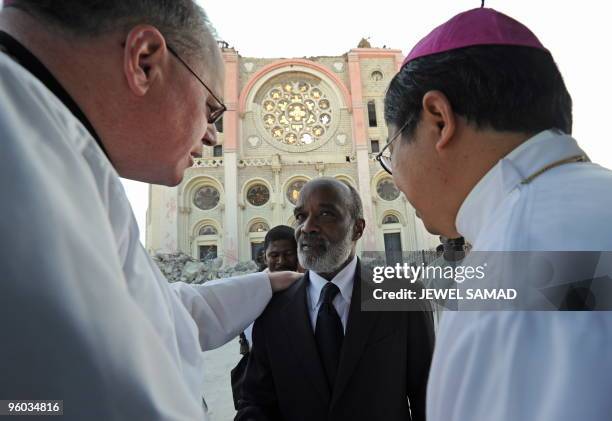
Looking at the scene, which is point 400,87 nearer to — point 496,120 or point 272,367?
point 496,120

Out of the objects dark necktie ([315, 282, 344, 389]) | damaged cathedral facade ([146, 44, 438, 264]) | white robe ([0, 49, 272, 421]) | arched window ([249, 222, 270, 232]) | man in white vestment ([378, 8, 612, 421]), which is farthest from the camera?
arched window ([249, 222, 270, 232])

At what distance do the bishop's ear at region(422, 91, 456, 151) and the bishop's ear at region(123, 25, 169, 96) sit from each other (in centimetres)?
69

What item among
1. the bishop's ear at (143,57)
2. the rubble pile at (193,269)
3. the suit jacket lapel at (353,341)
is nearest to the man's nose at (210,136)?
the bishop's ear at (143,57)

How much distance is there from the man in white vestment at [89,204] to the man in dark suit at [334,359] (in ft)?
2.89

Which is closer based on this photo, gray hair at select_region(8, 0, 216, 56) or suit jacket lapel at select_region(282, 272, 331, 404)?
gray hair at select_region(8, 0, 216, 56)

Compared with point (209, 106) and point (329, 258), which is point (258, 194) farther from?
point (209, 106)

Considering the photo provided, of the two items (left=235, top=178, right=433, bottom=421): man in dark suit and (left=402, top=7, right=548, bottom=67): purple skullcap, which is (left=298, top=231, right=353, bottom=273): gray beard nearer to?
(left=235, top=178, right=433, bottom=421): man in dark suit

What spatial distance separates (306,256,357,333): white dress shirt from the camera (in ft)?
6.13

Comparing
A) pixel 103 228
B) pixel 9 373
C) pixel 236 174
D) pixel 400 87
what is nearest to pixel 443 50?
pixel 400 87

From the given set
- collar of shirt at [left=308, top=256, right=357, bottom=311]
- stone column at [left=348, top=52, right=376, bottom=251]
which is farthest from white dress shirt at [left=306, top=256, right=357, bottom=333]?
stone column at [left=348, top=52, right=376, bottom=251]

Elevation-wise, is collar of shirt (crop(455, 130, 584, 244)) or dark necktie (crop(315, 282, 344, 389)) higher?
collar of shirt (crop(455, 130, 584, 244))

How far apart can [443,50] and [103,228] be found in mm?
985

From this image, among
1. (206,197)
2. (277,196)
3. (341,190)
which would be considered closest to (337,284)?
(341,190)

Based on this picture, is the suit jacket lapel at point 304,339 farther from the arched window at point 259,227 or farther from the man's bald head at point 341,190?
the arched window at point 259,227
